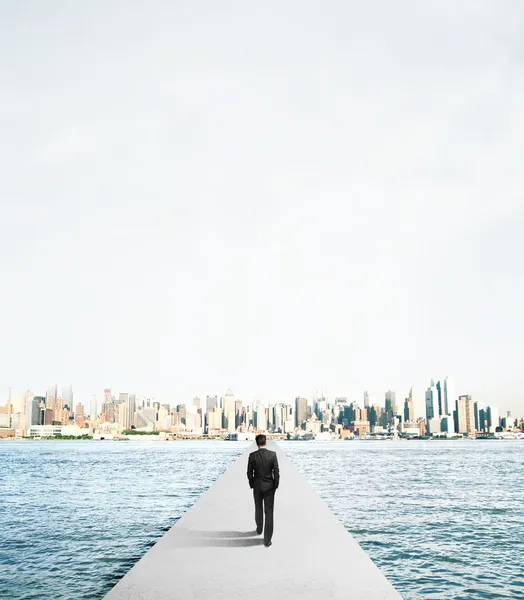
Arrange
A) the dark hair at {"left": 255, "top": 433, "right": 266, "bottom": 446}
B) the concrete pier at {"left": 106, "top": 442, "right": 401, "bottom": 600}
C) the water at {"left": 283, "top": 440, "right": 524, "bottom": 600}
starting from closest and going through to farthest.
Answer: the concrete pier at {"left": 106, "top": 442, "right": 401, "bottom": 600} → the dark hair at {"left": 255, "top": 433, "right": 266, "bottom": 446} → the water at {"left": 283, "top": 440, "right": 524, "bottom": 600}

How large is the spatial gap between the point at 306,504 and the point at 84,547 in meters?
6.66

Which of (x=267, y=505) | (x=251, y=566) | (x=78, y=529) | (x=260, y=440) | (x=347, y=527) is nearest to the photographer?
(x=251, y=566)

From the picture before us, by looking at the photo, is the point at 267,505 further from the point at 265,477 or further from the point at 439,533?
the point at 439,533

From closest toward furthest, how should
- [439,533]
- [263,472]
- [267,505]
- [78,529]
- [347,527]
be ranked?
[263,472], [267,505], [439,533], [347,527], [78,529]

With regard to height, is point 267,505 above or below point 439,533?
above

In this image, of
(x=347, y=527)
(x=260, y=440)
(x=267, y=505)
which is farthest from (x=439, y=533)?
(x=260, y=440)

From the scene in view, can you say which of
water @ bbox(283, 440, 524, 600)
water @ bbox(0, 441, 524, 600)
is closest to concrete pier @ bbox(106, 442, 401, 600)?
water @ bbox(0, 441, 524, 600)


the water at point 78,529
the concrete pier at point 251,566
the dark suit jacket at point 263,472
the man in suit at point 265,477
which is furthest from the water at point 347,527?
the dark suit jacket at point 263,472

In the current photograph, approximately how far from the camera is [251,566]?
995cm

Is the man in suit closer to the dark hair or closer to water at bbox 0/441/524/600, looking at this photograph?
the dark hair

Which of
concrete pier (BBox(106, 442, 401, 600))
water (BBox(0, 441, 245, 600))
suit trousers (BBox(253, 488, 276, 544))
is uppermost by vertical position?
suit trousers (BBox(253, 488, 276, 544))

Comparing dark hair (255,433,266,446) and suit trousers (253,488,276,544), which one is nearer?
suit trousers (253,488,276,544)

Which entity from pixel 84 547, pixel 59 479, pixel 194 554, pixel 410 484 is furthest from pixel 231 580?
pixel 59 479

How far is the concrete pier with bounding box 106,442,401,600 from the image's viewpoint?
861 cm
